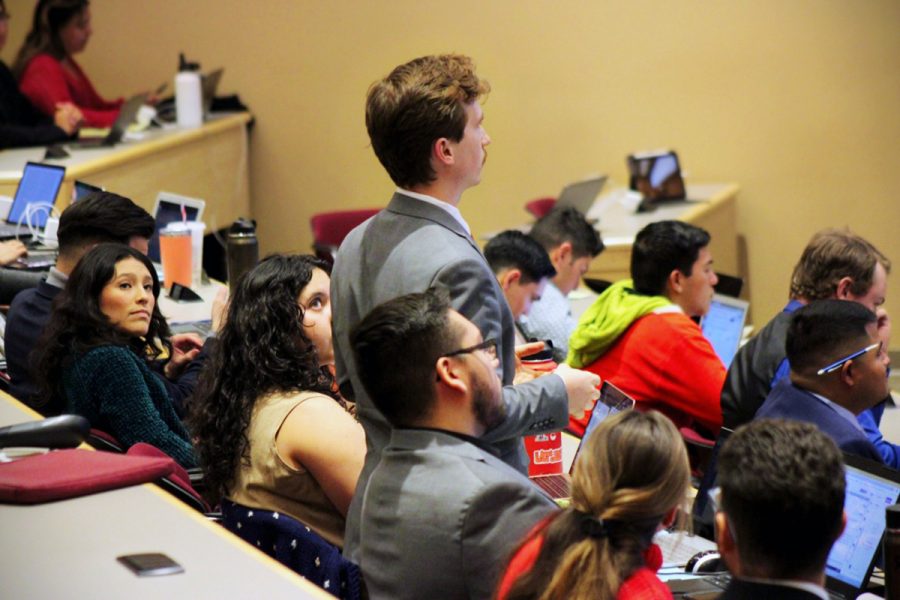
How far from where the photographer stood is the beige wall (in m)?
6.91

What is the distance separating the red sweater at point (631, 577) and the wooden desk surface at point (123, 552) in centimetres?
25

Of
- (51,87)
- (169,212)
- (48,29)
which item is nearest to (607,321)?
(169,212)

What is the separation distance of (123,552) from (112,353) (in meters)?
1.29

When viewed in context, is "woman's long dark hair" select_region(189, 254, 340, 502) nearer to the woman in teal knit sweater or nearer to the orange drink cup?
the woman in teal knit sweater

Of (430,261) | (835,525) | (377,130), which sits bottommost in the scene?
(835,525)

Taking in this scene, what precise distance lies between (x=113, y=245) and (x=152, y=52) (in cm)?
463

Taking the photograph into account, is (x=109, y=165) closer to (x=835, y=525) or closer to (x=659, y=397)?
(x=659, y=397)

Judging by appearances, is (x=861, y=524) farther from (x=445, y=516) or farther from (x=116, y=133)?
(x=116, y=133)

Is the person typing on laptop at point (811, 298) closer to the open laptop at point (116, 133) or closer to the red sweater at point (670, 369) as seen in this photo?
the red sweater at point (670, 369)

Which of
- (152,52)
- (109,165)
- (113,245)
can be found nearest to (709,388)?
(113,245)

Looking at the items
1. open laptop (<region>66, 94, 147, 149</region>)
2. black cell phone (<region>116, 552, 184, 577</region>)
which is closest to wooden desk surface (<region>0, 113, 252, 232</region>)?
open laptop (<region>66, 94, 147, 149</region>)

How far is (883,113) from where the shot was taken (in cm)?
687

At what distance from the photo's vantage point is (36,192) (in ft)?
16.9

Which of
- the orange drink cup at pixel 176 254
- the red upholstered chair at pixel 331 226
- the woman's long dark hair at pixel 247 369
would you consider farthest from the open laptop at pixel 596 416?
the red upholstered chair at pixel 331 226
